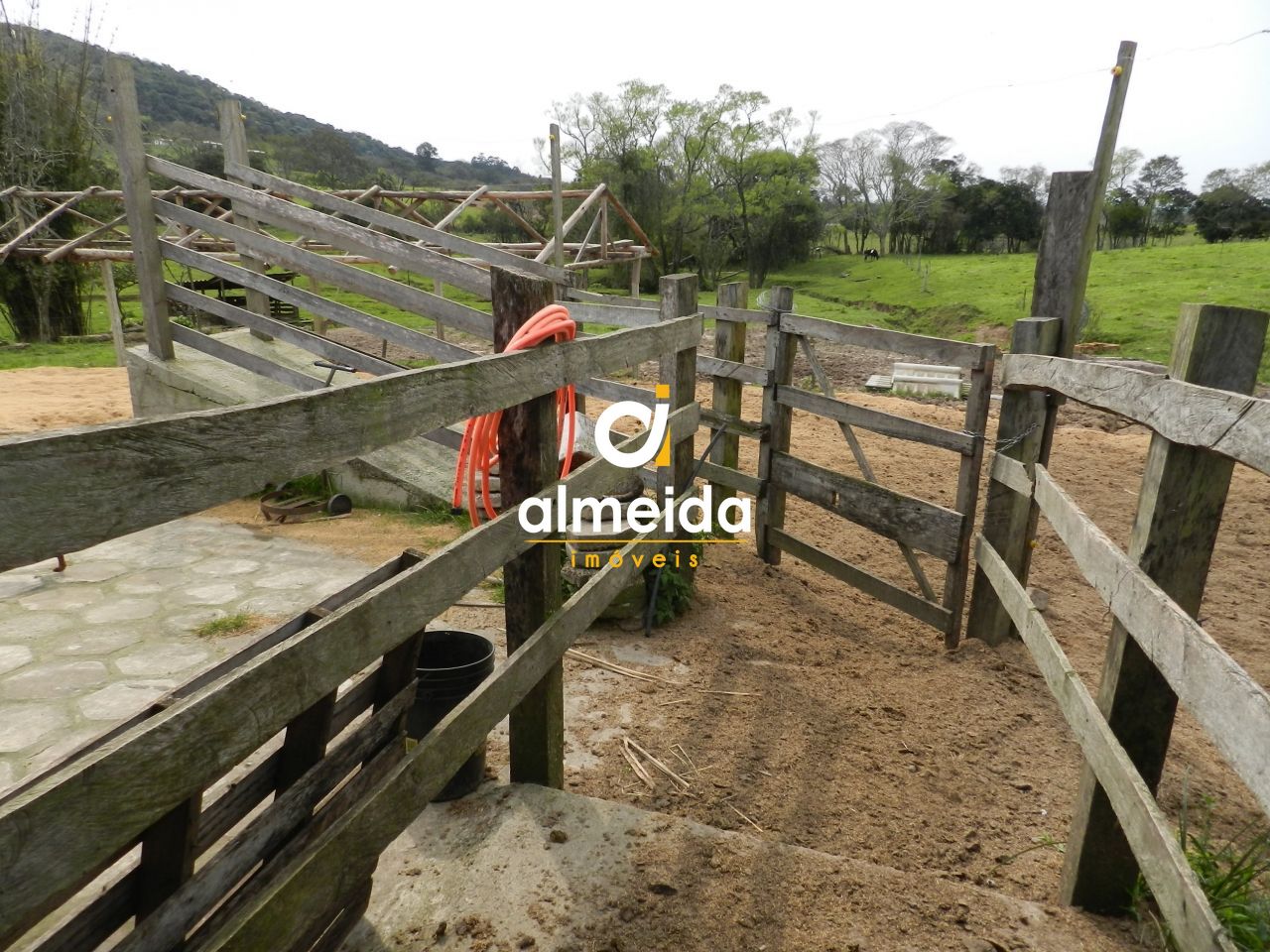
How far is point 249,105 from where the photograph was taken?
119750mm

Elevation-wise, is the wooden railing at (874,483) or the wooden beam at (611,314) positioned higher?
the wooden beam at (611,314)

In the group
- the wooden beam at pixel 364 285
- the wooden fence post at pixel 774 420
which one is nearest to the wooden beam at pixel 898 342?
the wooden fence post at pixel 774 420

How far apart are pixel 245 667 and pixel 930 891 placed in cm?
209

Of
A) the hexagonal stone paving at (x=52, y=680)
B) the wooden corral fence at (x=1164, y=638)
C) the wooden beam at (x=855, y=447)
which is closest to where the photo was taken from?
the wooden corral fence at (x=1164, y=638)

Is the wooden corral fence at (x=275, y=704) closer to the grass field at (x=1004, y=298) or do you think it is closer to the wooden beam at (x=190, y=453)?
the wooden beam at (x=190, y=453)

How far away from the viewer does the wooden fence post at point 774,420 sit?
514 centimetres

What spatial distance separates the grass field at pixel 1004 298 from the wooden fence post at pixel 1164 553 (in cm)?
1564

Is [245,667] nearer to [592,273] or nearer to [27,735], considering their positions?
[27,735]

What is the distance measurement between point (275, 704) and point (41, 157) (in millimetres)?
22258

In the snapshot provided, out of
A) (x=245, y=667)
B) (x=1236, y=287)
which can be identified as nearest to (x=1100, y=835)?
(x=245, y=667)

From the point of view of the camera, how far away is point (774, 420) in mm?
5266

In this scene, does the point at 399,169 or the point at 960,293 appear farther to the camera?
the point at 399,169

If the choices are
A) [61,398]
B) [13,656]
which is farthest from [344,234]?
[61,398]

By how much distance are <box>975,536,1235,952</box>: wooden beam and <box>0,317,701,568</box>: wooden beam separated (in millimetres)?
1884
